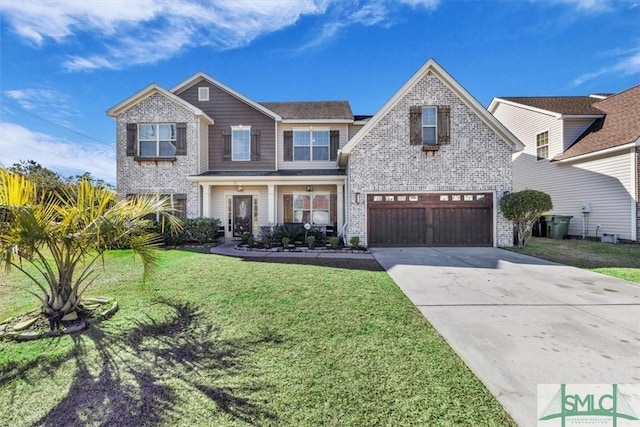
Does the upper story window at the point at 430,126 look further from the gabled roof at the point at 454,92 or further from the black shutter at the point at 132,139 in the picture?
the black shutter at the point at 132,139

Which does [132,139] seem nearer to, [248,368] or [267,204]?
[267,204]

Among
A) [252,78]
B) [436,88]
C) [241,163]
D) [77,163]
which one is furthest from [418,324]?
[77,163]

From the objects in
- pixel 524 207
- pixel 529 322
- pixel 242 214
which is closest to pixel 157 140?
pixel 242 214

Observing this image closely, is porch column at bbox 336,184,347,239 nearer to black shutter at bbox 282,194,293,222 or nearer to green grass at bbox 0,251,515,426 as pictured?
black shutter at bbox 282,194,293,222

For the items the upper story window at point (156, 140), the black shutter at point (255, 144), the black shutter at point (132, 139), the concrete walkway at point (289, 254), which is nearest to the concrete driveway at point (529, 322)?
the concrete walkway at point (289, 254)

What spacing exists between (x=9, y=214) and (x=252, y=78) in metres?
16.6

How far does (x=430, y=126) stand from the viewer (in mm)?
12133

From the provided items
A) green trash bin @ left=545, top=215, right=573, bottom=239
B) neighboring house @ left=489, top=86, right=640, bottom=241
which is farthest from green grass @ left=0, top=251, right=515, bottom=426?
green trash bin @ left=545, top=215, right=573, bottom=239

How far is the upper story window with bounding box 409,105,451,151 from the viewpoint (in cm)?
1196

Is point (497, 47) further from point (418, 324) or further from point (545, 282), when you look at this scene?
point (418, 324)

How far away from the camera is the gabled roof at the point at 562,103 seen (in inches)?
613

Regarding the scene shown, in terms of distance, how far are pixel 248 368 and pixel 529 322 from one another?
3.96 metres

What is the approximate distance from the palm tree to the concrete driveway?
15.8 ft

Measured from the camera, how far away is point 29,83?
52.1 ft
